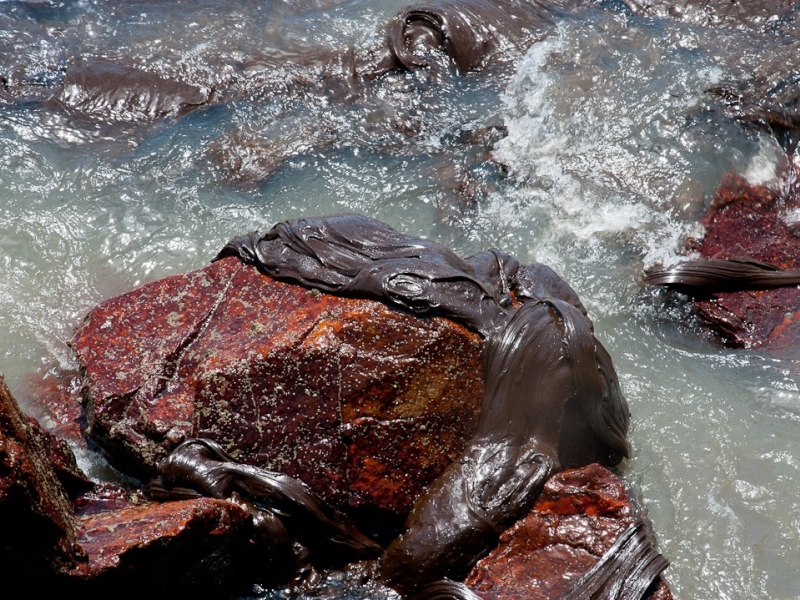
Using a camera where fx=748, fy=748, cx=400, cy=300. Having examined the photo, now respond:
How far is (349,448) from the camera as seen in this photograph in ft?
9.46

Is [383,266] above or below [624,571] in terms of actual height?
above

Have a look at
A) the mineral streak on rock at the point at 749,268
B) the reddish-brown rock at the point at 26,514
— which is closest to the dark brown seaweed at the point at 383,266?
the reddish-brown rock at the point at 26,514

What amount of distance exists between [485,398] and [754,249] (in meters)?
2.60

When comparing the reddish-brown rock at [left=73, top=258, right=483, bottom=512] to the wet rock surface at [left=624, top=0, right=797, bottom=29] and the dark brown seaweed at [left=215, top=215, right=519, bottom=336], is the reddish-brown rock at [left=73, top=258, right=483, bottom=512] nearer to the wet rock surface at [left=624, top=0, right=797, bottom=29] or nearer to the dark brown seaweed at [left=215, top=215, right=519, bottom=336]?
the dark brown seaweed at [left=215, top=215, right=519, bottom=336]

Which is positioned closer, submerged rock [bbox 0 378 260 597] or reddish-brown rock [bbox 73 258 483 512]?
submerged rock [bbox 0 378 260 597]

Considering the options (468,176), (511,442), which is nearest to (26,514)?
(511,442)

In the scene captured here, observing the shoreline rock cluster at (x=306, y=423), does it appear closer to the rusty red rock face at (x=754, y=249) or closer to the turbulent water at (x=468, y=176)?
the turbulent water at (x=468, y=176)

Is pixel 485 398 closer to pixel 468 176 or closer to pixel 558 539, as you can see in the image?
pixel 558 539

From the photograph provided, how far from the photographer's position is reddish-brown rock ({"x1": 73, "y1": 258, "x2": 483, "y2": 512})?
2.89 meters

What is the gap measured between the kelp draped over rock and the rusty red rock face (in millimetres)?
1241

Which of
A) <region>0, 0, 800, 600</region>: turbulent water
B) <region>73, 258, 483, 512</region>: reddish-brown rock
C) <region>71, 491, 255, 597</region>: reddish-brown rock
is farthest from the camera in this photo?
<region>0, 0, 800, 600</region>: turbulent water

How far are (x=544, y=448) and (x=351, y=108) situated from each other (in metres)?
3.39

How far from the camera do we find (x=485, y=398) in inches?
118

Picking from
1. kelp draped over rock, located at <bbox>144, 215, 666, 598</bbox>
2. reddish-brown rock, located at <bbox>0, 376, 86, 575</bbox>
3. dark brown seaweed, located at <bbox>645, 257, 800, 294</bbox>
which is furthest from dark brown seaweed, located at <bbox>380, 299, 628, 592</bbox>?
dark brown seaweed, located at <bbox>645, 257, 800, 294</bbox>
